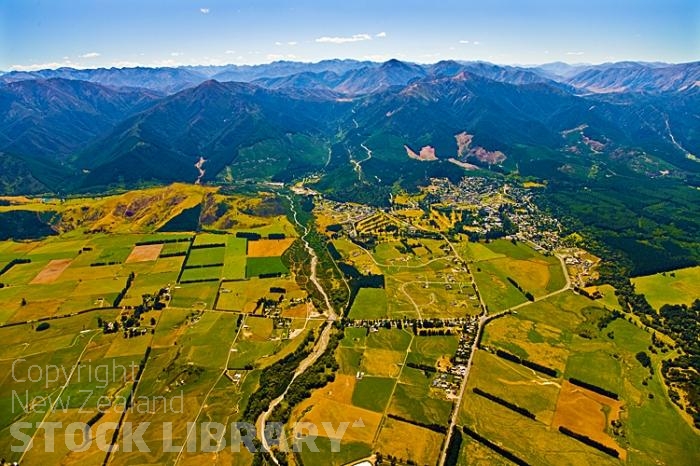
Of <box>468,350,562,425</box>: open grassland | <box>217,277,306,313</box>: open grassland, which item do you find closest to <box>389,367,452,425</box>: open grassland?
<box>468,350,562,425</box>: open grassland

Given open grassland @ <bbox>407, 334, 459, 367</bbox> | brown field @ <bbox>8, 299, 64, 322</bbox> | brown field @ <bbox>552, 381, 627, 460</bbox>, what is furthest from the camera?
brown field @ <bbox>8, 299, 64, 322</bbox>

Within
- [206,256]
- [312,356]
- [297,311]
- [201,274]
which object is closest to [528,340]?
[312,356]

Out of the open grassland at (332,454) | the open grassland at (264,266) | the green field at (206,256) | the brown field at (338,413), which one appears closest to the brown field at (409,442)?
the brown field at (338,413)

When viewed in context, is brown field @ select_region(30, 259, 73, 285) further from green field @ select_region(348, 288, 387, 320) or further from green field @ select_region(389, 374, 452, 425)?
green field @ select_region(389, 374, 452, 425)

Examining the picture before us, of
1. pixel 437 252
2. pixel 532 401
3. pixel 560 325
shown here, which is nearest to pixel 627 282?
pixel 560 325

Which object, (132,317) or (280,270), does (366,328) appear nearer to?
(280,270)

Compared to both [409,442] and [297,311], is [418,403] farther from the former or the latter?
[297,311]
